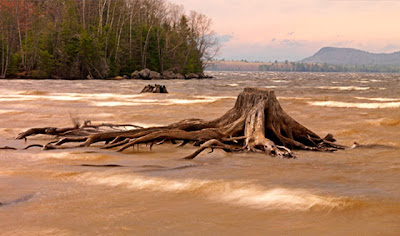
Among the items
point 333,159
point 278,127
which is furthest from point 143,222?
point 278,127

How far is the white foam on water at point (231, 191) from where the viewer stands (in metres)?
4.27

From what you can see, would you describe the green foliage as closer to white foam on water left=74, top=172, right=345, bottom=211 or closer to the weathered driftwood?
the weathered driftwood

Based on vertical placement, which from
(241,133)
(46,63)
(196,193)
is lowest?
(196,193)

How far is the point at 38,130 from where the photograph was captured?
8.66m

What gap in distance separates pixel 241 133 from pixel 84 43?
59.0m

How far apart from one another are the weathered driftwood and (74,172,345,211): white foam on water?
2006 millimetres

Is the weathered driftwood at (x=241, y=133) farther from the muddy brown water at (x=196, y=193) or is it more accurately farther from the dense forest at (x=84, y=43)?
the dense forest at (x=84, y=43)

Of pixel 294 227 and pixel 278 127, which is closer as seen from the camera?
pixel 294 227

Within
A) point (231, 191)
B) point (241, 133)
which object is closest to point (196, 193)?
point (231, 191)

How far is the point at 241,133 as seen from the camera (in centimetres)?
802

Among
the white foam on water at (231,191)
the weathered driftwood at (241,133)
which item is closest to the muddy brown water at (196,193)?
the white foam on water at (231,191)

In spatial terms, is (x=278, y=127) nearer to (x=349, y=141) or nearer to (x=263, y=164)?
(x=263, y=164)

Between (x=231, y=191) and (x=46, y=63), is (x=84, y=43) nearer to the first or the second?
(x=46, y=63)

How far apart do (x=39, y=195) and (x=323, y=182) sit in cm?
306
